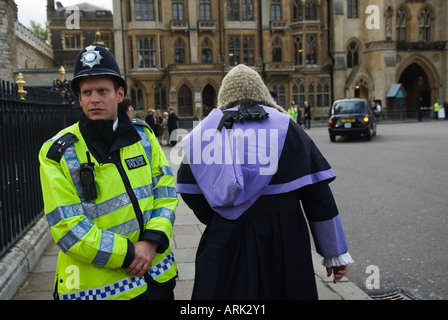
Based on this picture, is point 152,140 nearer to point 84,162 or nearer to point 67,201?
point 84,162

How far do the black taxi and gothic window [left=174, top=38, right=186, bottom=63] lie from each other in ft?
63.1

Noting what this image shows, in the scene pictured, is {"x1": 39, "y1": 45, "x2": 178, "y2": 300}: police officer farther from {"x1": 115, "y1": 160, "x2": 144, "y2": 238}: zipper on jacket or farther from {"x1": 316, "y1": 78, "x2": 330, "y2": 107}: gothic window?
{"x1": 316, "y1": 78, "x2": 330, "y2": 107}: gothic window

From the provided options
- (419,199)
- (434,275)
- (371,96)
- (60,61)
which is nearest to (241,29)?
(371,96)

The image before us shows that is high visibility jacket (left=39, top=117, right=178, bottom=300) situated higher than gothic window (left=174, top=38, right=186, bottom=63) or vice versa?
gothic window (left=174, top=38, right=186, bottom=63)

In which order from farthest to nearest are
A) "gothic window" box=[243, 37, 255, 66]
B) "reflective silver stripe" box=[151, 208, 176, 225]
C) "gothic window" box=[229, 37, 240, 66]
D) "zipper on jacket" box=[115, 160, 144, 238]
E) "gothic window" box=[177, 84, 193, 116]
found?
"gothic window" box=[243, 37, 255, 66] → "gothic window" box=[229, 37, 240, 66] → "gothic window" box=[177, 84, 193, 116] → "reflective silver stripe" box=[151, 208, 176, 225] → "zipper on jacket" box=[115, 160, 144, 238]

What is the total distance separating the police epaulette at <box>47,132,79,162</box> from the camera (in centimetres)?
198

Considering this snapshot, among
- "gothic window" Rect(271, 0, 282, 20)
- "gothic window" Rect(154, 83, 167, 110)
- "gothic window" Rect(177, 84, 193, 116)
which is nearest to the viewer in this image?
"gothic window" Rect(177, 84, 193, 116)

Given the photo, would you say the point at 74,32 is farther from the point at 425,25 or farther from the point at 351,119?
the point at 351,119

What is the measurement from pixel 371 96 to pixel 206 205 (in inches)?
1403

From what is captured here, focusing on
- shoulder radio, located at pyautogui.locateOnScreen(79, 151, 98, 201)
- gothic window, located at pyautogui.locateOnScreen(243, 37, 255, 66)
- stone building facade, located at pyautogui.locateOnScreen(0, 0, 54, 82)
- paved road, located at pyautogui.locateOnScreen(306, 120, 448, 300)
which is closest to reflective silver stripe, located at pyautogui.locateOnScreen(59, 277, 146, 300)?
shoulder radio, located at pyautogui.locateOnScreen(79, 151, 98, 201)

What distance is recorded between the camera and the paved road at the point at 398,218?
13.2 ft

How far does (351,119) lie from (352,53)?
69.3ft

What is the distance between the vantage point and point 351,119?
17.2m

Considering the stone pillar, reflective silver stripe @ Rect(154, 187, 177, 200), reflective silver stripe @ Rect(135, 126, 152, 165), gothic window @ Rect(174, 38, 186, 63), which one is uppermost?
gothic window @ Rect(174, 38, 186, 63)
